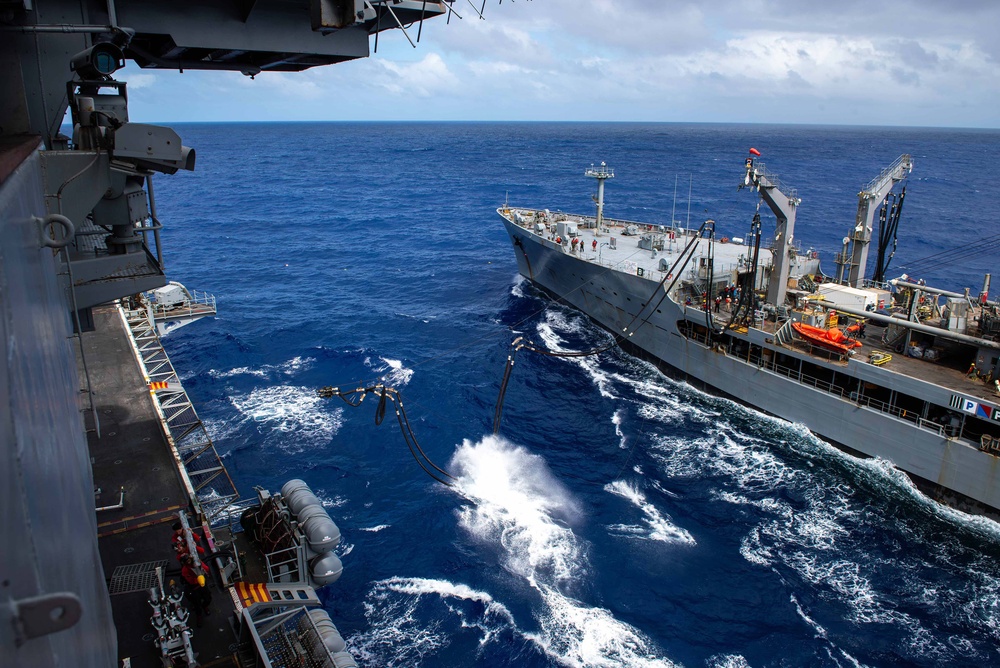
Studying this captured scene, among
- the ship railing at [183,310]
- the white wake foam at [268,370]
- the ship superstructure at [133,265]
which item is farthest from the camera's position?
the ship railing at [183,310]

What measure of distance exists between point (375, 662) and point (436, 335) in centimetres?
2661

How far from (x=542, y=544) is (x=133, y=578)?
13628 mm

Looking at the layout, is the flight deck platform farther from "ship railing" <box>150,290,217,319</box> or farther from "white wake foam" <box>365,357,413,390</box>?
"white wake foam" <box>365,357,413,390</box>

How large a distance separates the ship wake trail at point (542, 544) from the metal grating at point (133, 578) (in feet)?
36.9

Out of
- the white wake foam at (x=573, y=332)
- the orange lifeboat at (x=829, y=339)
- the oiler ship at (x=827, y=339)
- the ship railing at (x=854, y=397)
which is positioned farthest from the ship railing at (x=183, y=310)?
the orange lifeboat at (x=829, y=339)

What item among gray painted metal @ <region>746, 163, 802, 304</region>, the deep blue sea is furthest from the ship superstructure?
gray painted metal @ <region>746, 163, 802, 304</region>

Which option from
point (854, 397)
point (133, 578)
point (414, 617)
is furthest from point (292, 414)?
point (854, 397)

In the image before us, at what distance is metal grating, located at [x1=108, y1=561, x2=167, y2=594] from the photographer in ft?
55.1

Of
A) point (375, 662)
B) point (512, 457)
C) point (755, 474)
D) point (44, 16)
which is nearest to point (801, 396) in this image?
point (755, 474)

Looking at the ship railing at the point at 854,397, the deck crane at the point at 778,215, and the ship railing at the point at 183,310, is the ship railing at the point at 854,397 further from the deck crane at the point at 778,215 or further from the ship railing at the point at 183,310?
the ship railing at the point at 183,310

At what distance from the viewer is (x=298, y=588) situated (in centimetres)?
1759

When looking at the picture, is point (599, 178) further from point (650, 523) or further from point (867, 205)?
point (650, 523)

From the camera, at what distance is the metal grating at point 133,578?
1680 centimetres

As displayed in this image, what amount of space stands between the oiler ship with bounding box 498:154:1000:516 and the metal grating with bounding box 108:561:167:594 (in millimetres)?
23134
